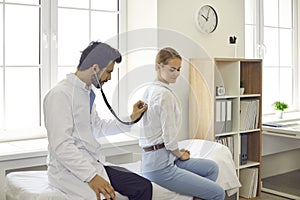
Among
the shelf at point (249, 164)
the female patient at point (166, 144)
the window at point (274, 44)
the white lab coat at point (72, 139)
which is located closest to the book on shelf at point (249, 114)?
the shelf at point (249, 164)

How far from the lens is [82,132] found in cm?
219

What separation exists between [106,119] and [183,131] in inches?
46.0

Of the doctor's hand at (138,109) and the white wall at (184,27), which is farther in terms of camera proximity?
the white wall at (184,27)

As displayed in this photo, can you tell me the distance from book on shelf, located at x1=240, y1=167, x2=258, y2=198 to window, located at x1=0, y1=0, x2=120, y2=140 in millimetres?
1784

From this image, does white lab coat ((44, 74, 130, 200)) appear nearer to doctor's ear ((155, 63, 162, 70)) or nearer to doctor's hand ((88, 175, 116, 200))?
doctor's hand ((88, 175, 116, 200))

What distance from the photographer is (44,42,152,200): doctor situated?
2.06 meters

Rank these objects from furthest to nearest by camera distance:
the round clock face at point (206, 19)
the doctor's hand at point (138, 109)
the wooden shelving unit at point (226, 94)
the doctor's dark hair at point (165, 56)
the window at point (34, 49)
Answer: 1. the round clock face at point (206, 19)
2. the wooden shelving unit at point (226, 94)
3. the window at point (34, 49)
4. the doctor's dark hair at point (165, 56)
5. the doctor's hand at point (138, 109)

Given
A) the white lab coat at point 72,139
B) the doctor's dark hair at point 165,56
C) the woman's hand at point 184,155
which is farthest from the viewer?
the woman's hand at point 184,155

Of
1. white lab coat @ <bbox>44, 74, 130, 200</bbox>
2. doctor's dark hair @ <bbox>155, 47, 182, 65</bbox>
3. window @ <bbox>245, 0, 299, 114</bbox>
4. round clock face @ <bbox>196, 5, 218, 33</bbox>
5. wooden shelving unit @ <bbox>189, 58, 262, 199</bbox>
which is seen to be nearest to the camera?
white lab coat @ <bbox>44, 74, 130, 200</bbox>

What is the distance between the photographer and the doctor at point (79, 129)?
206 centimetres

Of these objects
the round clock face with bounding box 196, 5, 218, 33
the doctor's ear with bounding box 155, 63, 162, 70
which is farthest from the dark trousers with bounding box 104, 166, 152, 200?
the round clock face with bounding box 196, 5, 218, 33

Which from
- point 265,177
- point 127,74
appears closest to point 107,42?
point 127,74

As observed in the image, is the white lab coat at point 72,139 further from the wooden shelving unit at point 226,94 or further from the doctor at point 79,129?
the wooden shelving unit at point 226,94

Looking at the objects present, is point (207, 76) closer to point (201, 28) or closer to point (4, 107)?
point (201, 28)
